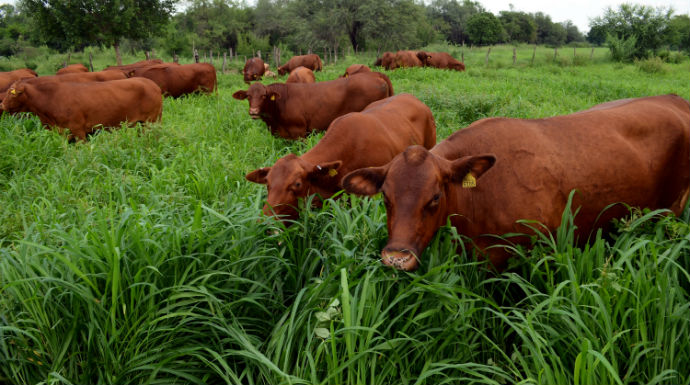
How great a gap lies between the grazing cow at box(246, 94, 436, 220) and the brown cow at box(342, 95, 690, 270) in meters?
1.12

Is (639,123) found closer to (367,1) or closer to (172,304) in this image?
(172,304)

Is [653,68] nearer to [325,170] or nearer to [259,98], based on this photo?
[259,98]

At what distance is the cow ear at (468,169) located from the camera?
272cm

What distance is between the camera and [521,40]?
8231cm

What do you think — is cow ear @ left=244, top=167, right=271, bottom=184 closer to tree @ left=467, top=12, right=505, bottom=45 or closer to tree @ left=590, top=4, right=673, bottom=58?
tree @ left=590, top=4, right=673, bottom=58

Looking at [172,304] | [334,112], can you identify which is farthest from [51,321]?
[334,112]

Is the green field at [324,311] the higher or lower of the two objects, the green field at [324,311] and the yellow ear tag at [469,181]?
the lower

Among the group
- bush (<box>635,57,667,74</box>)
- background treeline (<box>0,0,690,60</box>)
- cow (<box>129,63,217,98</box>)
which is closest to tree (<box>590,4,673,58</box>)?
background treeline (<box>0,0,690,60</box>)

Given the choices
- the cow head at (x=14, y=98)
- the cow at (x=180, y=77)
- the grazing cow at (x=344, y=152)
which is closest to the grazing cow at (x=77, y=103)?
the cow head at (x=14, y=98)

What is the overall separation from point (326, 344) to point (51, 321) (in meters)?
1.56

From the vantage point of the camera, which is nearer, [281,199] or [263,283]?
[263,283]

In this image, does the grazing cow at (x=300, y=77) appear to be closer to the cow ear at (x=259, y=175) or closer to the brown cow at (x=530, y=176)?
the cow ear at (x=259, y=175)

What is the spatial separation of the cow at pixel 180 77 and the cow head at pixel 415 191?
39.0ft

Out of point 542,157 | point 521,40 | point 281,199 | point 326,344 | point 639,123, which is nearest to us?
point 326,344
